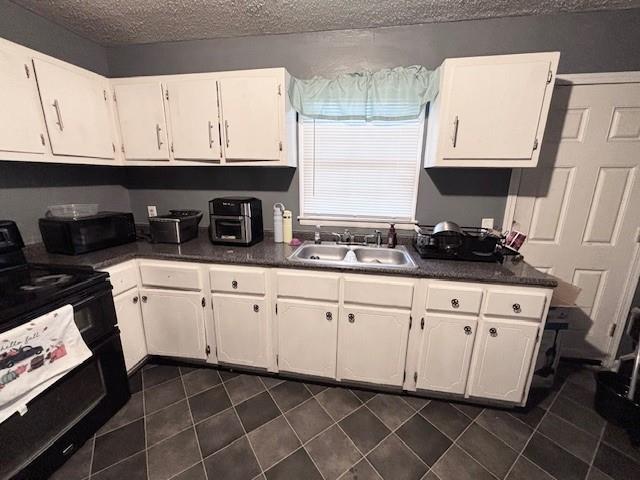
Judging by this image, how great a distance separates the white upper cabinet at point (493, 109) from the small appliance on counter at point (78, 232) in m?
2.29

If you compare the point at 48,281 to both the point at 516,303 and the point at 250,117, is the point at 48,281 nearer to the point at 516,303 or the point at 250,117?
the point at 250,117

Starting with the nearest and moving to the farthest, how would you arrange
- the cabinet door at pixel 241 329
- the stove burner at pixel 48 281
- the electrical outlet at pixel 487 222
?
the stove burner at pixel 48 281
the cabinet door at pixel 241 329
the electrical outlet at pixel 487 222

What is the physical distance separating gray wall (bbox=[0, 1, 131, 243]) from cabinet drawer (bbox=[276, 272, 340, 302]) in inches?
68.4

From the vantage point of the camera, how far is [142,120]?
1.95 metres

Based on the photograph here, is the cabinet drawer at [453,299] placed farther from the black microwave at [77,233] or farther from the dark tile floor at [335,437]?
the black microwave at [77,233]

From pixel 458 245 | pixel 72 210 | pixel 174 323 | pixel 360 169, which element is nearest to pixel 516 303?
pixel 458 245

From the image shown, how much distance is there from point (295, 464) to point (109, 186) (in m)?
2.55

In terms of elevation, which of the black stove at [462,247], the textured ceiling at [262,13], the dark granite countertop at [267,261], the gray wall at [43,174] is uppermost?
the textured ceiling at [262,13]

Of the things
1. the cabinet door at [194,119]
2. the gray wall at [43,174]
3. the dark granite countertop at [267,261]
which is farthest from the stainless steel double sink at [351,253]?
the gray wall at [43,174]

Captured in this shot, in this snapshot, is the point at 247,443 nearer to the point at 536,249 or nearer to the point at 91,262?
the point at 91,262

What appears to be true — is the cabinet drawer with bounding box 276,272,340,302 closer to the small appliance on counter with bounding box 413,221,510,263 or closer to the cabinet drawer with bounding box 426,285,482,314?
the cabinet drawer with bounding box 426,285,482,314

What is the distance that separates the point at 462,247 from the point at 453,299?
38 cm

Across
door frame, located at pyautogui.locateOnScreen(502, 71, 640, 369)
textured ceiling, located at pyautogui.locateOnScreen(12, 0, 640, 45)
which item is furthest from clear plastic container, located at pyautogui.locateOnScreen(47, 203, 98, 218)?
door frame, located at pyautogui.locateOnScreen(502, 71, 640, 369)

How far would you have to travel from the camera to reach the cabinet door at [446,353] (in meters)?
1.55
